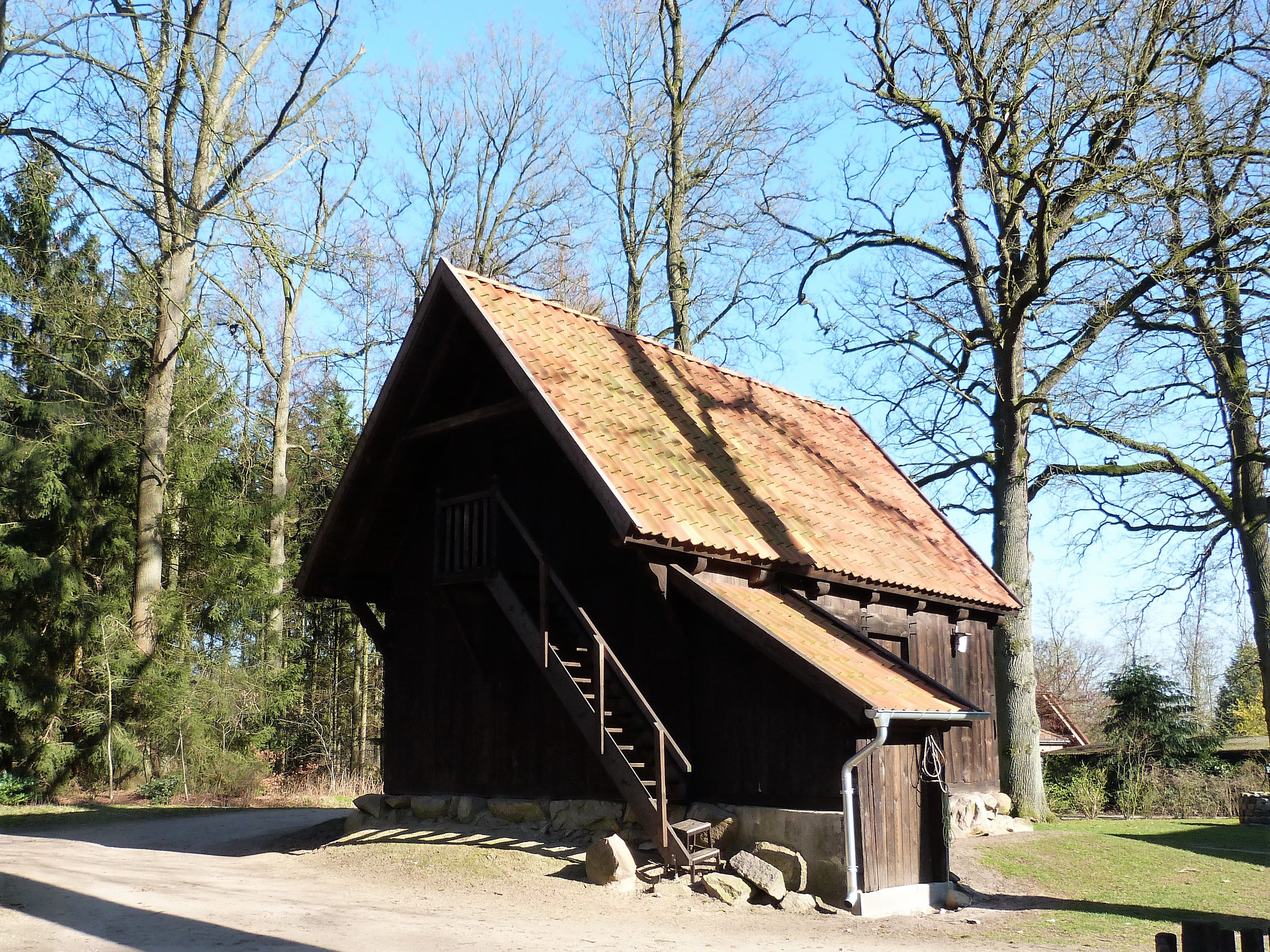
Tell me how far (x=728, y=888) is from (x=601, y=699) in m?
2.22

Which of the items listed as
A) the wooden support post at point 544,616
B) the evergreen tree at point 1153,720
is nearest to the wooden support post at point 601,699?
the wooden support post at point 544,616

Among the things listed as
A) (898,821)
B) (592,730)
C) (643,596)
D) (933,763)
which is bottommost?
(898,821)

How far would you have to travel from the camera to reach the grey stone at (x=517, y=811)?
12867 mm

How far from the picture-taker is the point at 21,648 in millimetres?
21594

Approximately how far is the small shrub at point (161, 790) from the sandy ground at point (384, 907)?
24.4 ft

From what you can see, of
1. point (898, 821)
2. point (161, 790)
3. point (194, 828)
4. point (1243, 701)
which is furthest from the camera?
point (1243, 701)

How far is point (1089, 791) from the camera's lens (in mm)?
20734

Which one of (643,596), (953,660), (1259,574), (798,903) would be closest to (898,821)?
(798,903)

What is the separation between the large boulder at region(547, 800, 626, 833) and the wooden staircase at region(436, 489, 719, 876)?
0.46 m

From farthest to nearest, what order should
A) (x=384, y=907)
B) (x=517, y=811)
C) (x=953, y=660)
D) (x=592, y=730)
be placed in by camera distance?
1. (x=953, y=660)
2. (x=517, y=811)
3. (x=592, y=730)
4. (x=384, y=907)

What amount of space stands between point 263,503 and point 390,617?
11.3m

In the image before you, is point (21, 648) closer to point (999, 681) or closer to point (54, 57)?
point (54, 57)

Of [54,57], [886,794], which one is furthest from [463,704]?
[54,57]

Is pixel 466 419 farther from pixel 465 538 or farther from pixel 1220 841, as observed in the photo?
pixel 1220 841
